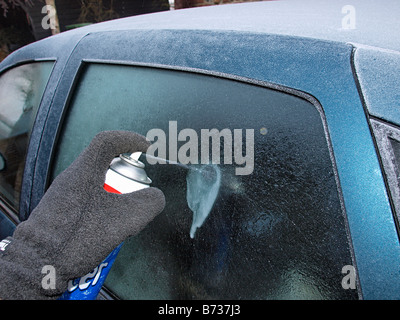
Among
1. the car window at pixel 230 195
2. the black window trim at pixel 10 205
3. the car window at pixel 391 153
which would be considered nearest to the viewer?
the car window at pixel 391 153

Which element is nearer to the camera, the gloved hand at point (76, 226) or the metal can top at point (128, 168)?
the gloved hand at point (76, 226)

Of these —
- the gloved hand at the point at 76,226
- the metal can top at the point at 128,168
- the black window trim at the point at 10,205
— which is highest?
the black window trim at the point at 10,205

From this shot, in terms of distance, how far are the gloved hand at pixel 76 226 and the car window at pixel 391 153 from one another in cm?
61

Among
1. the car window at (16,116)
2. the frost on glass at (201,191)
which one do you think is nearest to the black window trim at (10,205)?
the car window at (16,116)

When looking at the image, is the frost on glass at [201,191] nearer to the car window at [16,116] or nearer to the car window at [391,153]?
the car window at [391,153]

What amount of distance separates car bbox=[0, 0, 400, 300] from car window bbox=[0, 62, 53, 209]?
1.23ft

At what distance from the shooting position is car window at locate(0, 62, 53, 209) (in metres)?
1.66

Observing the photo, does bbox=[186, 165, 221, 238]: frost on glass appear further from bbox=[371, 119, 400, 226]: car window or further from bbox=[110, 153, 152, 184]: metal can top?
bbox=[371, 119, 400, 226]: car window

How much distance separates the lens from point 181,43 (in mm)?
1077

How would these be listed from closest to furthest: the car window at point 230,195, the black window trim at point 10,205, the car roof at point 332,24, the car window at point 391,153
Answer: the car window at point 391,153
the car window at point 230,195
the car roof at point 332,24
the black window trim at point 10,205

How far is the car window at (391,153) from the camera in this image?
0.63 meters

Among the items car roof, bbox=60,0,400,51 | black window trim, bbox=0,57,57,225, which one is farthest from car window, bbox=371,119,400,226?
black window trim, bbox=0,57,57,225

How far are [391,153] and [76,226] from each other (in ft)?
2.64

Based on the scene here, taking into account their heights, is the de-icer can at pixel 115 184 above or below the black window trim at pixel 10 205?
below
